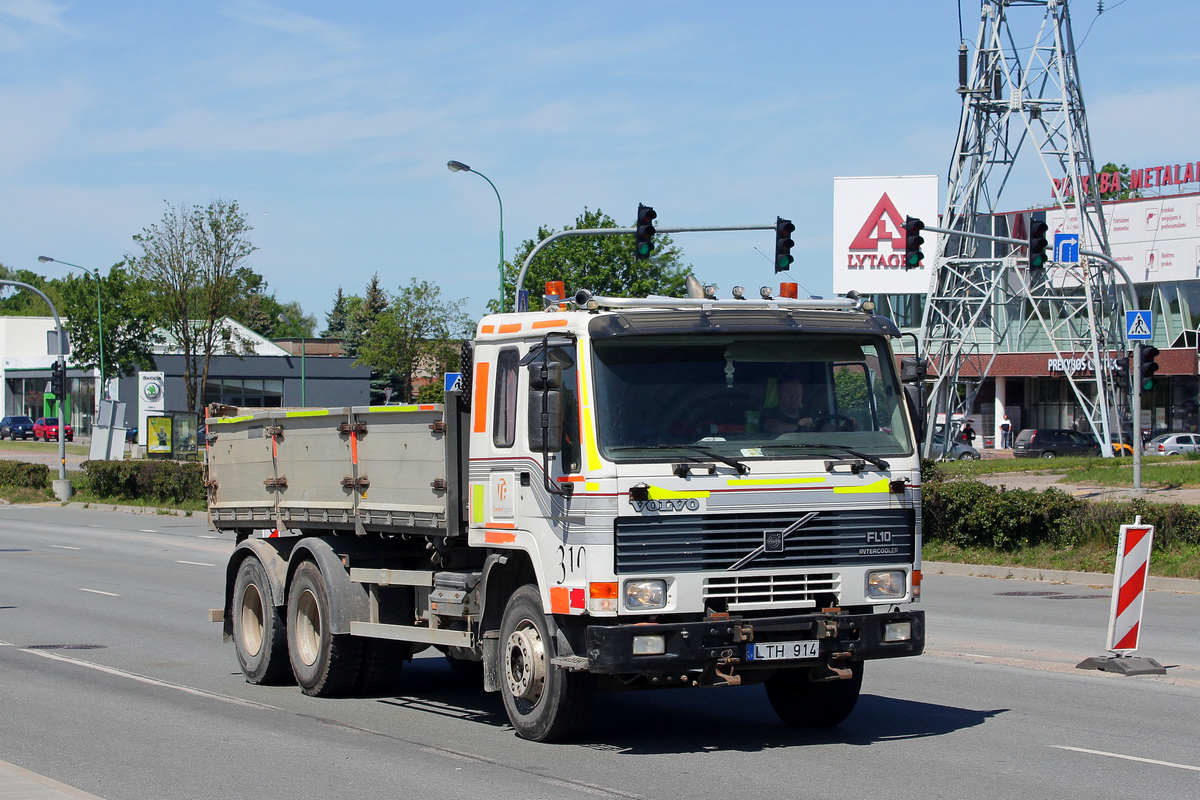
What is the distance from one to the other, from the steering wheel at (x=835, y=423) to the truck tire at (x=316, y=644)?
13.3ft

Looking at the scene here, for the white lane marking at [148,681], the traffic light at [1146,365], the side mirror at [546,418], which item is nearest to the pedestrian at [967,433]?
the traffic light at [1146,365]

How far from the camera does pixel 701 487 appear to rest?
785 centimetres

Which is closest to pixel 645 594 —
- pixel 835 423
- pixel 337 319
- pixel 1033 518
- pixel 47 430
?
pixel 835 423

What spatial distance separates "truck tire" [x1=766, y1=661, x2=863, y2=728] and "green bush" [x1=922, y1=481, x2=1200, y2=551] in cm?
1148

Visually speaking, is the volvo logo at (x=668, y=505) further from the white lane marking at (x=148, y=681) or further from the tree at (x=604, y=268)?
the tree at (x=604, y=268)

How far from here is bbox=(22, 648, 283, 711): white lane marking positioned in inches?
410

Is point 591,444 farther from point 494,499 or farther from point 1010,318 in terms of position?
point 1010,318

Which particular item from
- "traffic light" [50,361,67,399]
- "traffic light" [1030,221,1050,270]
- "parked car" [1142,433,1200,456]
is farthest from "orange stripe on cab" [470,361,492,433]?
"parked car" [1142,433,1200,456]

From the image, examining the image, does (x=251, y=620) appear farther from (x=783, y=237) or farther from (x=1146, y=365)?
(x=1146, y=365)

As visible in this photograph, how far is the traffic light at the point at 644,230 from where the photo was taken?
1054 inches

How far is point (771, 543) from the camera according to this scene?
800 cm

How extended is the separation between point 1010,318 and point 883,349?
220 feet

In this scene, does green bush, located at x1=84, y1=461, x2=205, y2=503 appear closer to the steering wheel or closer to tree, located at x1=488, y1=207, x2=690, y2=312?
tree, located at x1=488, y1=207, x2=690, y2=312

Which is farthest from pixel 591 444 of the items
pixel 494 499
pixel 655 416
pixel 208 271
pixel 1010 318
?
pixel 1010 318
